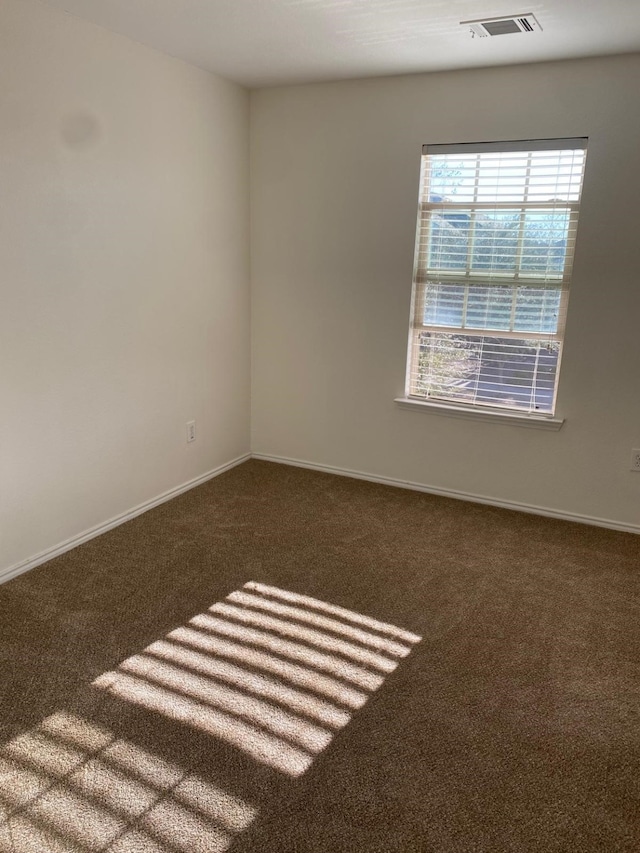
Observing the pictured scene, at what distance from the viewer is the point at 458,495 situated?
12.5ft

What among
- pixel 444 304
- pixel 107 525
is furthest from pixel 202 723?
pixel 444 304


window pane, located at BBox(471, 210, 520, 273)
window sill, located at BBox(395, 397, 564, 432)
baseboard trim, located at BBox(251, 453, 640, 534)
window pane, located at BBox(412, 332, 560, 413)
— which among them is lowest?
baseboard trim, located at BBox(251, 453, 640, 534)

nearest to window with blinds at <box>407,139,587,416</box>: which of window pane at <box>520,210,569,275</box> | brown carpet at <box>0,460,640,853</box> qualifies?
window pane at <box>520,210,569,275</box>

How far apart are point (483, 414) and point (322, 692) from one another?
2002mm

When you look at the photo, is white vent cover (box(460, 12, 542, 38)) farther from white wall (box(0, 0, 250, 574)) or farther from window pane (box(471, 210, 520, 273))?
white wall (box(0, 0, 250, 574))

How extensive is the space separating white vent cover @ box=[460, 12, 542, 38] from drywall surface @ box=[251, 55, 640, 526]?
55 centimetres

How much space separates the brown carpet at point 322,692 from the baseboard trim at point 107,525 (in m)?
0.05

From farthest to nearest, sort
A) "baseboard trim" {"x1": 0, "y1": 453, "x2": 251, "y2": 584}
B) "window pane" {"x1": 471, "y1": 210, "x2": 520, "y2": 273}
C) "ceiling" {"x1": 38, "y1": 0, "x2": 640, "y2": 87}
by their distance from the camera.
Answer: "window pane" {"x1": 471, "y1": 210, "x2": 520, "y2": 273}
"baseboard trim" {"x1": 0, "y1": 453, "x2": 251, "y2": 584}
"ceiling" {"x1": 38, "y1": 0, "x2": 640, "y2": 87}

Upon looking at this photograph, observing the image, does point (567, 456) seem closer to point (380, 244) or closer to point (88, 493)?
point (380, 244)

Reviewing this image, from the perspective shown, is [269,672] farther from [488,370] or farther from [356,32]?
[356,32]

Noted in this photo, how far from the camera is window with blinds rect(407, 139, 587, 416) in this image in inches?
128

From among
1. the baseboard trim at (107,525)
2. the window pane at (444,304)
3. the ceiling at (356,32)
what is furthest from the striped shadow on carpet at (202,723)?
the ceiling at (356,32)

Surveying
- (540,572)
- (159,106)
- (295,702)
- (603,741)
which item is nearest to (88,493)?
(295,702)

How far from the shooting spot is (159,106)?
125 inches
